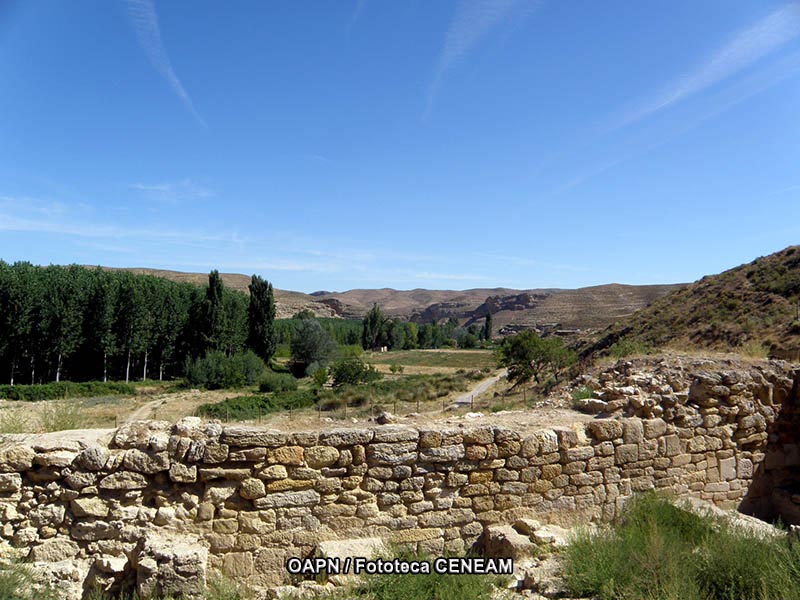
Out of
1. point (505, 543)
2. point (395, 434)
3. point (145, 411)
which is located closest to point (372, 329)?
point (145, 411)

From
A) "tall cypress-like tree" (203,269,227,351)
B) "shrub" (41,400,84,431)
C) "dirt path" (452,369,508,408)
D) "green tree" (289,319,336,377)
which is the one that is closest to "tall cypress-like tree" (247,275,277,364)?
"green tree" (289,319,336,377)

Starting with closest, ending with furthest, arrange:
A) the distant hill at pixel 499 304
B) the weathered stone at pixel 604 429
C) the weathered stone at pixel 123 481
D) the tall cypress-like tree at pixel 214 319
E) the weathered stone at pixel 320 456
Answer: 1. the weathered stone at pixel 123 481
2. the weathered stone at pixel 320 456
3. the weathered stone at pixel 604 429
4. the tall cypress-like tree at pixel 214 319
5. the distant hill at pixel 499 304

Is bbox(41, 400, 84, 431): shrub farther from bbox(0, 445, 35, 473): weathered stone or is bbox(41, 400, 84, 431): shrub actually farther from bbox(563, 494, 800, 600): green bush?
bbox(563, 494, 800, 600): green bush

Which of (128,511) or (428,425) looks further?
(428,425)

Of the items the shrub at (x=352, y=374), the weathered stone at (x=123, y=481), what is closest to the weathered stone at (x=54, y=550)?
the weathered stone at (x=123, y=481)

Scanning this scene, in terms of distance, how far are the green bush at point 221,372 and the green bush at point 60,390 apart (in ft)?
14.6

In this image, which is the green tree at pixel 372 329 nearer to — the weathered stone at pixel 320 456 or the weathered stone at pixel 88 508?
the weathered stone at pixel 320 456

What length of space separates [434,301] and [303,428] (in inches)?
7170

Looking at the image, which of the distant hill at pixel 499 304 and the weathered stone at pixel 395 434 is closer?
the weathered stone at pixel 395 434

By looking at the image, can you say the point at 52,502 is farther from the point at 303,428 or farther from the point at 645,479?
the point at 645,479

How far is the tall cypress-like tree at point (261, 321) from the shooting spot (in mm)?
49812

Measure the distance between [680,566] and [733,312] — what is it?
23.3 meters

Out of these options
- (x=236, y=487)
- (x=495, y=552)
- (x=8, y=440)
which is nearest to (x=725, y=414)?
(x=495, y=552)

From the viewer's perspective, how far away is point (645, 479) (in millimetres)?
6031
